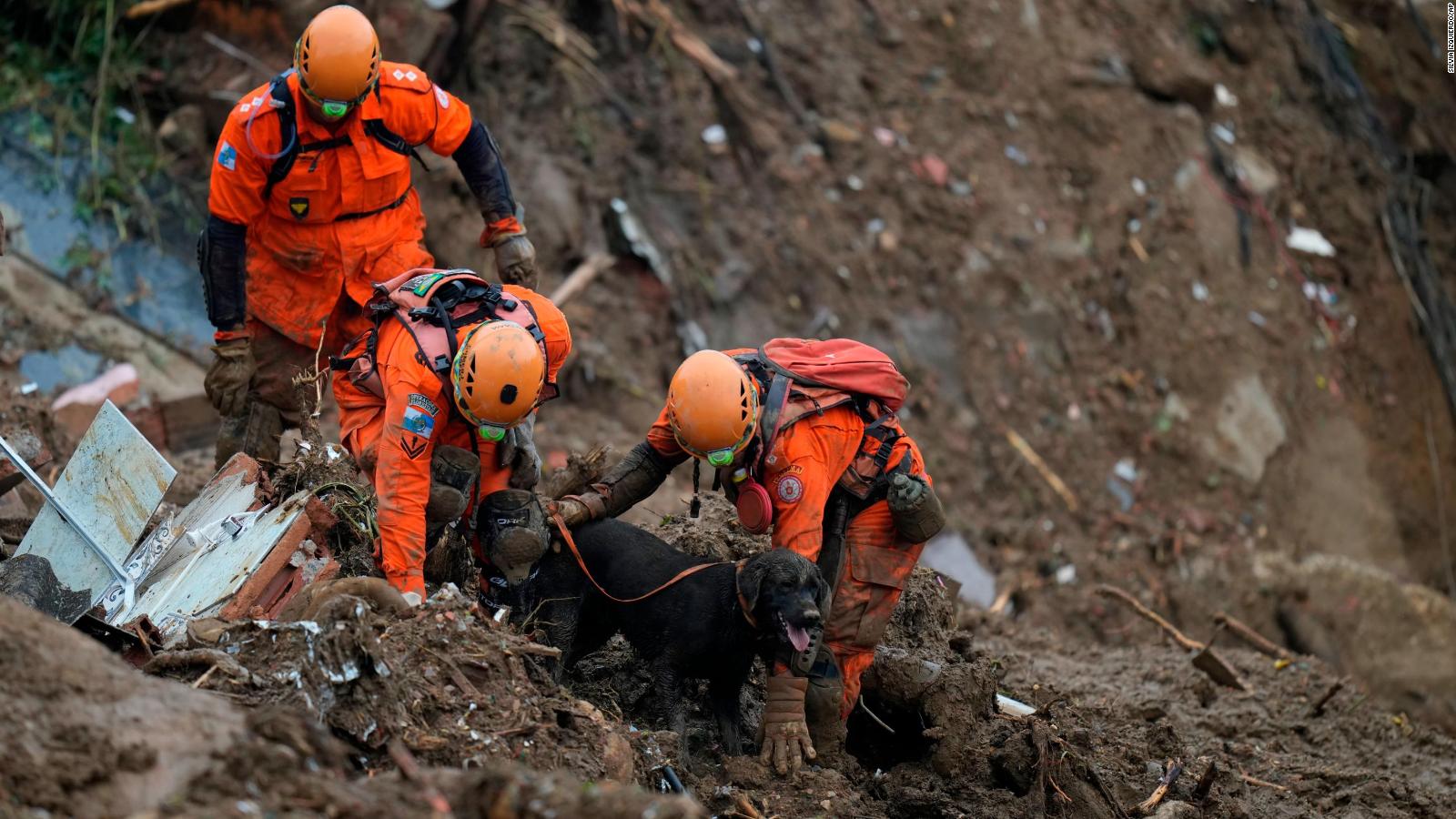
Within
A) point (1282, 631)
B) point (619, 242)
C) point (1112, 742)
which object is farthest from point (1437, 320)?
point (1112, 742)

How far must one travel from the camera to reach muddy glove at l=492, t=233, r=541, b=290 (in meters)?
6.46

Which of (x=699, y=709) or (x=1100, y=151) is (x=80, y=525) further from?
(x=1100, y=151)

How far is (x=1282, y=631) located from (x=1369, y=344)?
4332 mm

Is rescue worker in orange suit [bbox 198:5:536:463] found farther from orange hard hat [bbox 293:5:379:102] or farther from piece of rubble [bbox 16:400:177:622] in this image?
piece of rubble [bbox 16:400:177:622]

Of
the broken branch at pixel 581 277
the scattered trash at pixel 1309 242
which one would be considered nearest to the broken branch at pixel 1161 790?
the broken branch at pixel 581 277

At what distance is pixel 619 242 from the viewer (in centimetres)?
1090

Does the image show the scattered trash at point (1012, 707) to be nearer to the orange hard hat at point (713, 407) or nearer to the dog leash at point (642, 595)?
the dog leash at point (642, 595)

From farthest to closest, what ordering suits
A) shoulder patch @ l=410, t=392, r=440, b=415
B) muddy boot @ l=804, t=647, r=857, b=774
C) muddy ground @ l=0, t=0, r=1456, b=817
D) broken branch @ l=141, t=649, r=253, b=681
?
muddy ground @ l=0, t=0, r=1456, b=817
muddy boot @ l=804, t=647, r=857, b=774
shoulder patch @ l=410, t=392, r=440, b=415
broken branch @ l=141, t=649, r=253, b=681

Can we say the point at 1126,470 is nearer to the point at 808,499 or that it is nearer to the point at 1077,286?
the point at 1077,286

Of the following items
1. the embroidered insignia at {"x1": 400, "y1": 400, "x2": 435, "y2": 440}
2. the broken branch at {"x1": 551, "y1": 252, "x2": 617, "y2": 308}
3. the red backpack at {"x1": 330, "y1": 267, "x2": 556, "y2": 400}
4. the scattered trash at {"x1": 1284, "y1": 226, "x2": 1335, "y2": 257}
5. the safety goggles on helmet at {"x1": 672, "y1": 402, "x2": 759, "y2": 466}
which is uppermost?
the red backpack at {"x1": 330, "y1": 267, "x2": 556, "y2": 400}

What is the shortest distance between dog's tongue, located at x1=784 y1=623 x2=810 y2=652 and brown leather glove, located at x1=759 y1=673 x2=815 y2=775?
290 millimetres

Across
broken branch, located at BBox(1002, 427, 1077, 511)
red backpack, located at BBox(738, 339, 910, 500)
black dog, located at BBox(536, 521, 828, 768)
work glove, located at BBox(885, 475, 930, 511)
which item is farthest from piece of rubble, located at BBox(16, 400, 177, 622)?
broken branch, located at BBox(1002, 427, 1077, 511)

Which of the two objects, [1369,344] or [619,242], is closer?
[619,242]

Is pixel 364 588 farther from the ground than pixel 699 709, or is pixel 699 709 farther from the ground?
pixel 364 588
